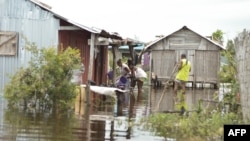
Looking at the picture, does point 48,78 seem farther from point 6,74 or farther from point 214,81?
point 214,81

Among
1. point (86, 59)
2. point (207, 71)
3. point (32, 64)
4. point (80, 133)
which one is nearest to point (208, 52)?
point (207, 71)

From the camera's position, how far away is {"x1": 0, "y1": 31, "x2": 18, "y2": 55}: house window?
1956 cm

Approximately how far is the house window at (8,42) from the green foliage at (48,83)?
10.9 feet

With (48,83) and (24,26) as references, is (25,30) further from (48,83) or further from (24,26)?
(48,83)

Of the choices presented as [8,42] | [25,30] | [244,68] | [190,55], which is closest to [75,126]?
[244,68]

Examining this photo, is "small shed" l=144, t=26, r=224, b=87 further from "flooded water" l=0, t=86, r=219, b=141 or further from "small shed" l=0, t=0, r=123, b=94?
"flooded water" l=0, t=86, r=219, b=141

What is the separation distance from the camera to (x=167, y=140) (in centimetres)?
1105

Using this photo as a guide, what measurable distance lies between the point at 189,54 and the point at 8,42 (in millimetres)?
17684

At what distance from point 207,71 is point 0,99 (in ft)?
62.5

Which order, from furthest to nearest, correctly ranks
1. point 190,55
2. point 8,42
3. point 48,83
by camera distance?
point 190,55 < point 8,42 < point 48,83

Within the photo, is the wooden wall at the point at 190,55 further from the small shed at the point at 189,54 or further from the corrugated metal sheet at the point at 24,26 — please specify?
the corrugated metal sheet at the point at 24,26

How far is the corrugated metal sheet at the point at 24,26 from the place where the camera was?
19359mm

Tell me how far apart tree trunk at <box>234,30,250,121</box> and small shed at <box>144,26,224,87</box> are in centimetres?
2430

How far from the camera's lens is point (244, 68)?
31.7ft
